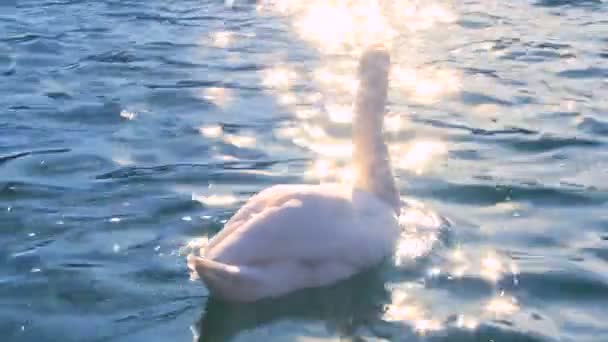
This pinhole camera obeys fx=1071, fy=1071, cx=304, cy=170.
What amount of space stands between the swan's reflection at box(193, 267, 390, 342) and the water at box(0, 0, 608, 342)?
0.01m

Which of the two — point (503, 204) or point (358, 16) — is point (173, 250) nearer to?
point (503, 204)

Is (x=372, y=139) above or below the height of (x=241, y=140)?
above

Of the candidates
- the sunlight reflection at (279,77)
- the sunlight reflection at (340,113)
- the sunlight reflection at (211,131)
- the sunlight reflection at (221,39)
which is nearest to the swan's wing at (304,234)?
the sunlight reflection at (211,131)

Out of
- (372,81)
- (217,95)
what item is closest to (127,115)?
(217,95)

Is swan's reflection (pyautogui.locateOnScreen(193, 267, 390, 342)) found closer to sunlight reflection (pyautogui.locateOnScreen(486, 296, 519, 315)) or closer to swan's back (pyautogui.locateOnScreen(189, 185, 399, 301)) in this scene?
swan's back (pyautogui.locateOnScreen(189, 185, 399, 301))

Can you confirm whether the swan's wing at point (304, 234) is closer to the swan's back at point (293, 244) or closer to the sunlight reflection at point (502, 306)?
the swan's back at point (293, 244)

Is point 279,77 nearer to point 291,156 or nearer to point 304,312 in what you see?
point 291,156

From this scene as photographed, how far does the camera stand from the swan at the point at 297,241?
6094 millimetres

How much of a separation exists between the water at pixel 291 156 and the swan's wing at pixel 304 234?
0.80 ft

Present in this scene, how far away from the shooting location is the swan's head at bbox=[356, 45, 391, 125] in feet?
26.0

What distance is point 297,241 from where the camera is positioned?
6348 mm

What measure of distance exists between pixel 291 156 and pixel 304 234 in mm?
2979

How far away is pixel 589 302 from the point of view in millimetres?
6457

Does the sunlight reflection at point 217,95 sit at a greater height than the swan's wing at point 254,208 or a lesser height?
lesser
